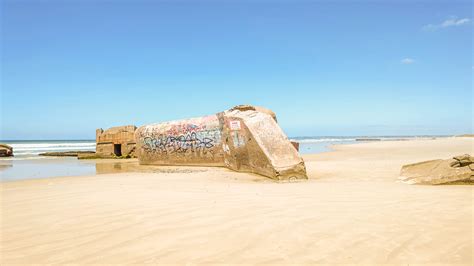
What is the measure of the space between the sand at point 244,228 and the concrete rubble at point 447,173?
0.69m

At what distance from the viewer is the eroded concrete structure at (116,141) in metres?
14.0

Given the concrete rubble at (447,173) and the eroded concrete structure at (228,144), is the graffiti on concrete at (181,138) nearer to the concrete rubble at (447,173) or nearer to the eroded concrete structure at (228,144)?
the eroded concrete structure at (228,144)

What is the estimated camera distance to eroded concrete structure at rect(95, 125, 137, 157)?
13992mm

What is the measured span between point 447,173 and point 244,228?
361 centimetres

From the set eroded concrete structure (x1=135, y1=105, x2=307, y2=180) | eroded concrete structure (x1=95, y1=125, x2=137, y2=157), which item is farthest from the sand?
eroded concrete structure (x1=95, y1=125, x2=137, y2=157)

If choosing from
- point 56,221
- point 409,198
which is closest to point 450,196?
point 409,198

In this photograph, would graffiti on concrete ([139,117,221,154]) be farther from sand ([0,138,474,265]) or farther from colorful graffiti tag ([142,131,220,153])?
sand ([0,138,474,265])

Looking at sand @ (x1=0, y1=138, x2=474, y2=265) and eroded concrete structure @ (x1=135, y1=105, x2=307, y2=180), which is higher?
eroded concrete structure @ (x1=135, y1=105, x2=307, y2=180)

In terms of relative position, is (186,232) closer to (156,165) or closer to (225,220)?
(225,220)

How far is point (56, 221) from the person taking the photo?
2.89 m

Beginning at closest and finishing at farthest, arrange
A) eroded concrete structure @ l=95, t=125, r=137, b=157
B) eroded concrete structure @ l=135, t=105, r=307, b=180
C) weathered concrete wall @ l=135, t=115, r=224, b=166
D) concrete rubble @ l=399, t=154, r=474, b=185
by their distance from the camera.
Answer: concrete rubble @ l=399, t=154, r=474, b=185, eroded concrete structure @ l=135, t=105, r=307, b=180, weathered concrete wall @ l=135, t=115, r=224, b=166, eroded concrete structure @ l=95, t=125, r=137, b=157

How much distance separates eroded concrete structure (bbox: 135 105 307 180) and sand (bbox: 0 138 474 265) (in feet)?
7.47

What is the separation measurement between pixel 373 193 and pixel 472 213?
116 cm

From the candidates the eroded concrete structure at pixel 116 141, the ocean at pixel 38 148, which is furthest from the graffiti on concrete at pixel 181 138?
the ocean at pixel 38 148
